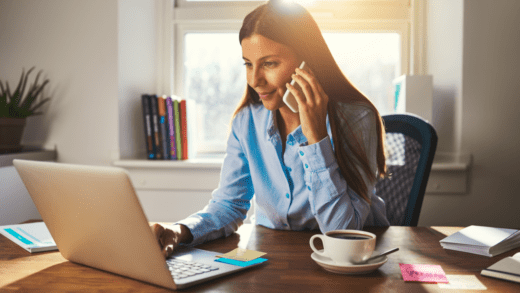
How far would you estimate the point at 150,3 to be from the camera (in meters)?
2.29

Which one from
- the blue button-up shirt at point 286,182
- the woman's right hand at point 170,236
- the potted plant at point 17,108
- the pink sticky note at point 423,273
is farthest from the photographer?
the potted plant at point 17,108

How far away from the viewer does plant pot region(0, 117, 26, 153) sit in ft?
6.27

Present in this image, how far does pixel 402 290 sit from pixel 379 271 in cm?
9

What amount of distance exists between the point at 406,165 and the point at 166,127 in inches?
48.4

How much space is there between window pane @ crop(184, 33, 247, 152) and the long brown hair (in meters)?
1.23

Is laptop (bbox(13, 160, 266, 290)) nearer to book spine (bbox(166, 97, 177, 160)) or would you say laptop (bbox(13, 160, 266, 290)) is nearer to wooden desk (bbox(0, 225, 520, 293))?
wooden desk (bbox(0, 225, 520, 293))

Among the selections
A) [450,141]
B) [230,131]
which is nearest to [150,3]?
[230,131]

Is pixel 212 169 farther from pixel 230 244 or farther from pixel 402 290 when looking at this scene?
pixel 402 290

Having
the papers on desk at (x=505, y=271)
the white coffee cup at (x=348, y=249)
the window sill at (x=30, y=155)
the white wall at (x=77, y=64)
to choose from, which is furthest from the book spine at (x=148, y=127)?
the papers on desk at (x=505, y=271)

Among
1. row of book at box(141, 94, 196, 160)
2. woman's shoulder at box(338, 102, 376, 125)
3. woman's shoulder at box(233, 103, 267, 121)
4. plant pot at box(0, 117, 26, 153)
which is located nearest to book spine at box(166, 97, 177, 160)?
row of book at box(141, 94, 196, 160)

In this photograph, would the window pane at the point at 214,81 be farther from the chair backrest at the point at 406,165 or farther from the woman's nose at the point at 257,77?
the woman's nose at the point at 257,77

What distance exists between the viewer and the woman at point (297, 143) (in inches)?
40.8

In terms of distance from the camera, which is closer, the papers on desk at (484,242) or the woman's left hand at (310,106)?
the papers on desk at (484,242)

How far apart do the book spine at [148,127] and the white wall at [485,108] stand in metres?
1.39
